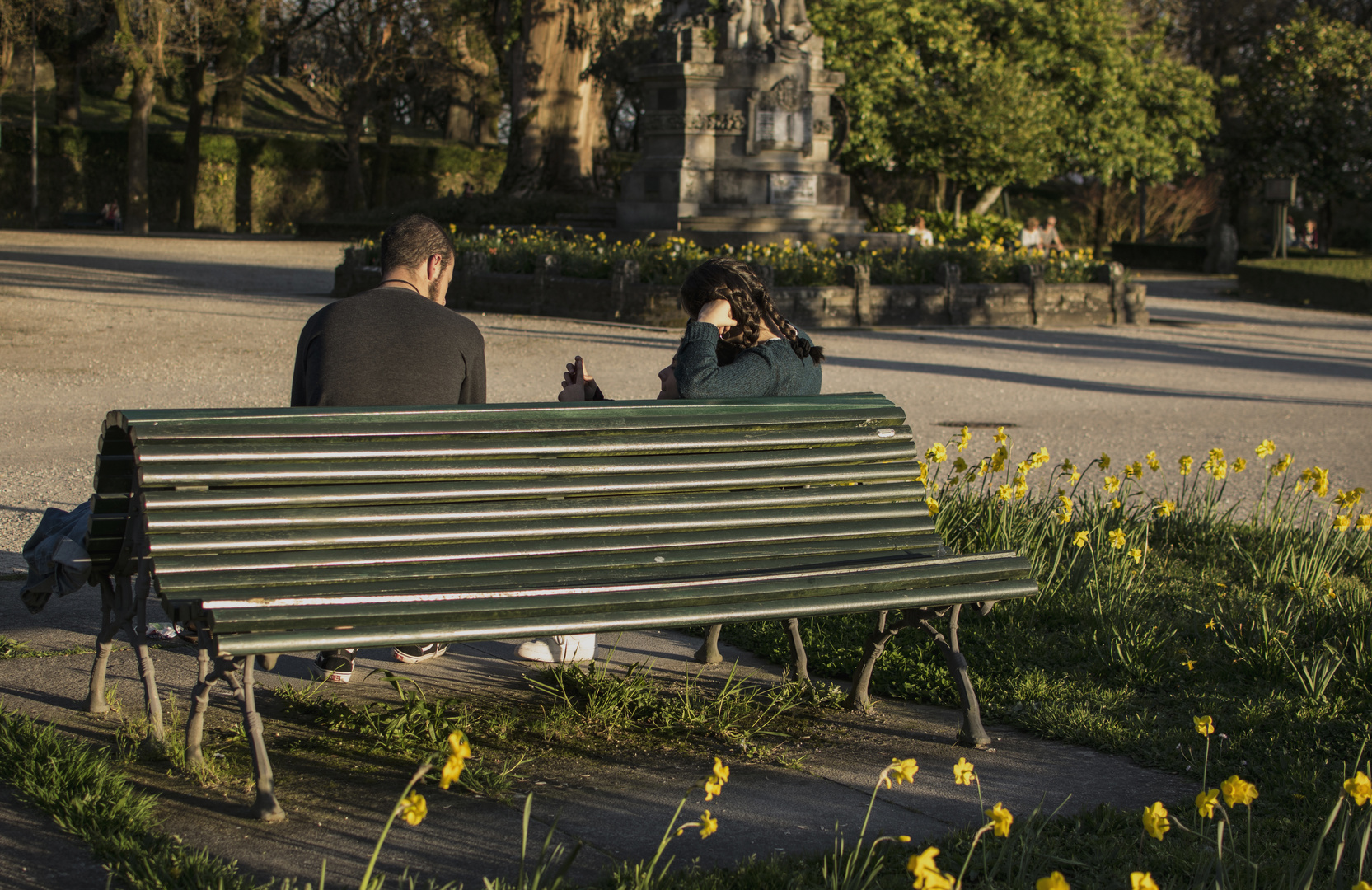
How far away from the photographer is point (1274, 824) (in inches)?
132

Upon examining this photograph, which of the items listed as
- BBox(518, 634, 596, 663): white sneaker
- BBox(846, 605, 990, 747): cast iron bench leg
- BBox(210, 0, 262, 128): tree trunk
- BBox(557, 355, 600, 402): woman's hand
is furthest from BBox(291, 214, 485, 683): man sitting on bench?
BBox(210, 0, 262, 128): tree trunk

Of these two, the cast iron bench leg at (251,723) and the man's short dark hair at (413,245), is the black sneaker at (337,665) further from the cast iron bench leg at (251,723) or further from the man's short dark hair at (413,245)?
the man's short dark hair at (413,245)

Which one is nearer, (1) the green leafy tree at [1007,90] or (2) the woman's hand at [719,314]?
(2) the woman's hand at [719,314]

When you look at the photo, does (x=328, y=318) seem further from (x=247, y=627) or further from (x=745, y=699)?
(x=745, y=699)

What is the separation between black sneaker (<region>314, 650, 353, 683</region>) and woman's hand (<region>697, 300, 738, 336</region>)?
4.95 feet

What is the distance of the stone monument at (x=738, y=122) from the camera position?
72.9 feet

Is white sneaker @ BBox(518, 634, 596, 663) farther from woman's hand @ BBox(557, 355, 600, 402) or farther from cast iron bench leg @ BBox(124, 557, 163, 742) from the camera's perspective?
cast iron bench leg @ BBox(124, 557, 163, 742)

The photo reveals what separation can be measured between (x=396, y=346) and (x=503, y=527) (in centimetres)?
76

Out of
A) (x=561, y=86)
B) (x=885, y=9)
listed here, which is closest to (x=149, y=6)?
(x=561, y=86)

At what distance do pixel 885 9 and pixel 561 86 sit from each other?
795 cm

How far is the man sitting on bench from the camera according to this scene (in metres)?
3.96

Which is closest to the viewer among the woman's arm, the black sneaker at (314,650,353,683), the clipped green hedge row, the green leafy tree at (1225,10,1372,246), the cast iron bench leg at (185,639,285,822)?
the cast iron bench leg at (185,639,285,822)

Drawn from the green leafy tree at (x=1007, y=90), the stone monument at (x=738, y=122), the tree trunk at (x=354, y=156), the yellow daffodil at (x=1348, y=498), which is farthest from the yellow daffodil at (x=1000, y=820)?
the tree trunk at (x=354, y=156)

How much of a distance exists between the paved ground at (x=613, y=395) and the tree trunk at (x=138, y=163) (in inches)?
336
